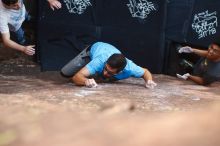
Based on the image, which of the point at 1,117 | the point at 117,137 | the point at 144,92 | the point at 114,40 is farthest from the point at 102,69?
the point at 117,137

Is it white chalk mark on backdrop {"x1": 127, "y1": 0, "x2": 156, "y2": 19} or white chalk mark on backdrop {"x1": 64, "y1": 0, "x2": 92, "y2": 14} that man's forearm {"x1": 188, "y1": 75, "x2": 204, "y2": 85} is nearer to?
white chalk mark on backdrop {"x1": 127, "y1": 0, "x2": 156, "y2": 19}

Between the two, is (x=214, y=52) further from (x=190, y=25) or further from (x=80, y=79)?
(x=80, y=79)

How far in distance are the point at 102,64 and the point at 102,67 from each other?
0.04 m

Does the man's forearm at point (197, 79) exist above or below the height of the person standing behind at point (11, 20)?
below

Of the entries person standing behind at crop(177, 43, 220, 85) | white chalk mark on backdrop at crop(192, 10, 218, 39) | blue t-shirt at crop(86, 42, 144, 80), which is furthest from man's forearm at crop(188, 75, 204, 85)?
blue t-shirt at crop(86, 42, 144, 80)

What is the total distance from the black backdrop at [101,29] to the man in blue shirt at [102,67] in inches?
49.7

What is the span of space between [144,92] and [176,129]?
11.2ft

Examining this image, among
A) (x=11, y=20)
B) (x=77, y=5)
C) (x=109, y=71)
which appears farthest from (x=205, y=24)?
(x=11, y=20)

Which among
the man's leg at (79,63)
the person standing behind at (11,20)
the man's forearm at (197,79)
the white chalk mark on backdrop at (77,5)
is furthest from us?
the white chalk mark on backdrop at (77,5)

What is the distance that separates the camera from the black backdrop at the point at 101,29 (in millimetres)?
6301

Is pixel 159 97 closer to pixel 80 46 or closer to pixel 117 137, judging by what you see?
pixel 80 46

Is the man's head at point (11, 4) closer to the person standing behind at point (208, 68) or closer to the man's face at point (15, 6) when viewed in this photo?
the man's face at point (15, 6)

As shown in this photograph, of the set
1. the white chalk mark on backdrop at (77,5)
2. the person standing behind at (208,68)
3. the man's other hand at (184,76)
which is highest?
the white chalk mark on backdrop at (77,5)

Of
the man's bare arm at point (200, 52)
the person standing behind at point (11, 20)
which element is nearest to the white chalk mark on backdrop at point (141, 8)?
the man's bare arm at point (200, 52)
